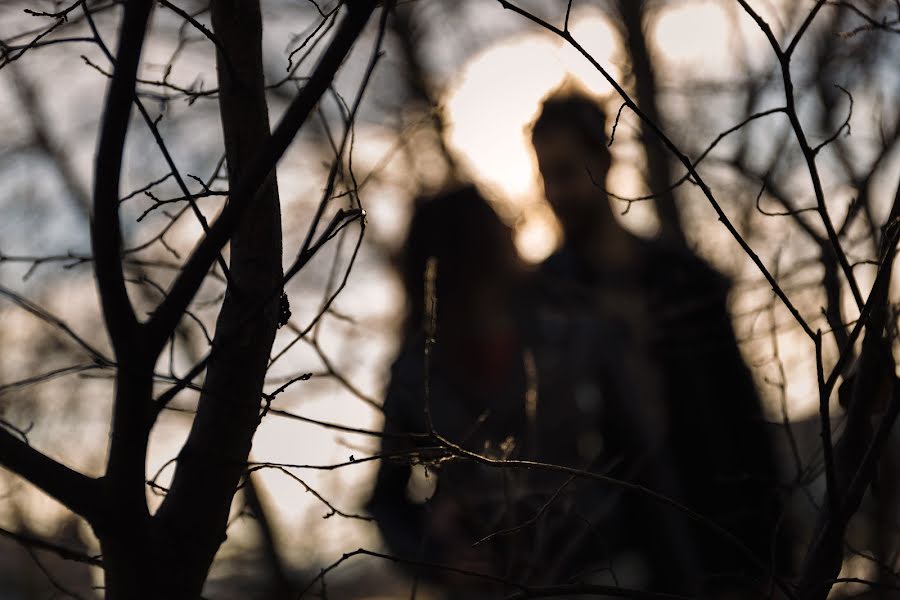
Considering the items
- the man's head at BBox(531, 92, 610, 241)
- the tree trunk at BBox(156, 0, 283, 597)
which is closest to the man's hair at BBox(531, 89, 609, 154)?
the man's head at BBox(531, 92, 610, 241)

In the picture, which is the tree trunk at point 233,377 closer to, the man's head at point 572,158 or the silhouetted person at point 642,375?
the silhouetted person at point 642,375

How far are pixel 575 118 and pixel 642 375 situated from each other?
3.60ft

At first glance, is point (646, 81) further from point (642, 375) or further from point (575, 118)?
point (642, 375)

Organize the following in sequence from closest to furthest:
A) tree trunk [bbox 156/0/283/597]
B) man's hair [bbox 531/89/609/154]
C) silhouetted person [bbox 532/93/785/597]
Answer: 1. tree trunk [bbox 156/0/283/597]
2. silhouetted person [bbox 532/93/785/597]
3. man's hair [bbox 531/89/609/154]

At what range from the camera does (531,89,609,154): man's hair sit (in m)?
3.80

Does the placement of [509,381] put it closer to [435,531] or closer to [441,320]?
[441,320]

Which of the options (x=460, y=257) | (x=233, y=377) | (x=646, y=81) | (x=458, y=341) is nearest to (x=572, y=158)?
(x=460, y=257)

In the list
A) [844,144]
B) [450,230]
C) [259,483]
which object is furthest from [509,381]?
[259,483]

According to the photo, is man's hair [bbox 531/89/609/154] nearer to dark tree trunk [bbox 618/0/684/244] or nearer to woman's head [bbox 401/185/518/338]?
woman's head [bbox 401/185/518/338]

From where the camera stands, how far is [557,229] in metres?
3.95

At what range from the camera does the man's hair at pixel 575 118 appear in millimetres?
3801

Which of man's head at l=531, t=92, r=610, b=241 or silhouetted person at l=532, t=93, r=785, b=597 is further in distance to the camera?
man's head at l=531, t=92, r=610, b=241

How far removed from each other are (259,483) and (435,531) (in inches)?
143

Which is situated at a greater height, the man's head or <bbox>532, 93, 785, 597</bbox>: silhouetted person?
the man's head
